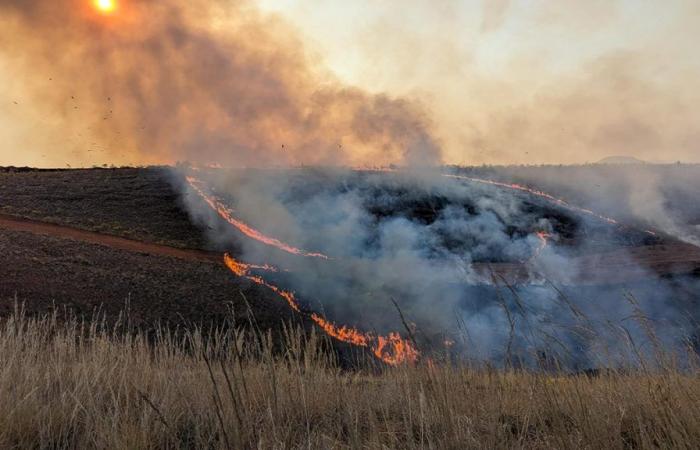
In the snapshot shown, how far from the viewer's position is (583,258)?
659 inches

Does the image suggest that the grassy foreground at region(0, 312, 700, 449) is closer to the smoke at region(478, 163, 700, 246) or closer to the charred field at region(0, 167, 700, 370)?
the charred field at region(0, 167, 700, 370)

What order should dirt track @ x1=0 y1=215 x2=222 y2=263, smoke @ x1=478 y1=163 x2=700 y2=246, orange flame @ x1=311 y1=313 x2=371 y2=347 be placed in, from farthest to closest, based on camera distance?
smoke @ x1=478 y1=163 x2=700 y2=246, dirt track @ x1=0 y1=215 x2=222 y2=263, orange flame @ x1=311 y1=313 x2=371 y2=347

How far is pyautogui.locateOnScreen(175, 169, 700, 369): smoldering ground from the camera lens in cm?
1224

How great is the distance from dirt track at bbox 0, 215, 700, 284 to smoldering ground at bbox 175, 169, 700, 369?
1.06 feet

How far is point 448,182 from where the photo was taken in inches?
914

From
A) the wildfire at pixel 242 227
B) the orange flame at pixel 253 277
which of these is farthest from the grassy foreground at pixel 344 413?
the wildfire at pixel 242 227

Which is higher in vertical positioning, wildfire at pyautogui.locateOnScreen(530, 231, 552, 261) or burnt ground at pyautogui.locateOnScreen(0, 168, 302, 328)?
wildfire at pyautogui.locateOnScreen(530, 231, 552, 261)

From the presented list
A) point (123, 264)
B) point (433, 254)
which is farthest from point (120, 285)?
point (433, 254)

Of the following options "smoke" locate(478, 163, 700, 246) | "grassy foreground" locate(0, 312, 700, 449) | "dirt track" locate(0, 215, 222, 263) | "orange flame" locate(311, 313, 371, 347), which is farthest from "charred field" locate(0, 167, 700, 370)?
A: "grassy foreground" locate(0, 312, 700, 449)

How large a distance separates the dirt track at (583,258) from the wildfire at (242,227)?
1669mm

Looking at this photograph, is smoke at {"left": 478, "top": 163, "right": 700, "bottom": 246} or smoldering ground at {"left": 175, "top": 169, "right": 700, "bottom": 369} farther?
smoke at {"left": 478, "top": 163, "right": 700, "bottom": 246}

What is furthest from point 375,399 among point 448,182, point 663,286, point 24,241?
point 448,182

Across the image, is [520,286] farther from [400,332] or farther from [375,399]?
[375,399]

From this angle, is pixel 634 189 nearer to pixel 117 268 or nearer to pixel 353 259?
A: pixel 353 259
